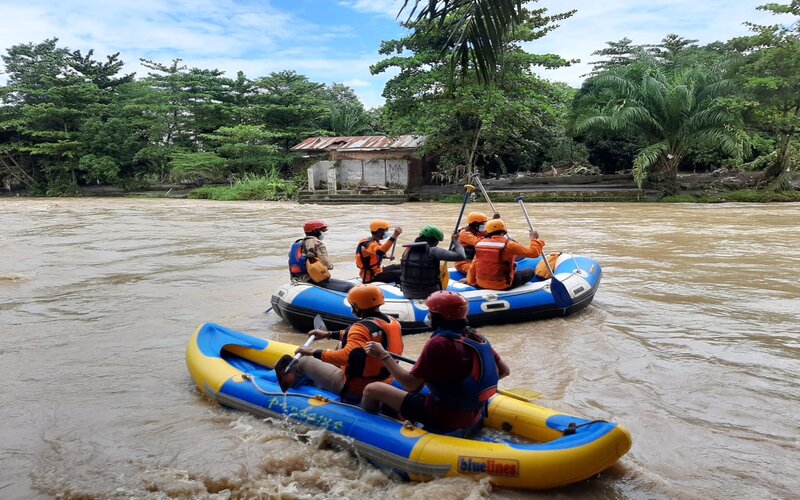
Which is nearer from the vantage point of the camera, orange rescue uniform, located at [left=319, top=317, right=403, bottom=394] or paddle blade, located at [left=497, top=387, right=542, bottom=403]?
orange rescue uniform, located at [left=319, top=317, right=403, bottom=394]

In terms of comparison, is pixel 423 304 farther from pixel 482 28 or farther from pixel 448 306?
pixel 482 28

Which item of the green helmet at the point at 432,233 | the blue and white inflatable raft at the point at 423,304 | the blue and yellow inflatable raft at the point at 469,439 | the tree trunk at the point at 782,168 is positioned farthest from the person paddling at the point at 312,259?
the tree trunk at the point at 782,168

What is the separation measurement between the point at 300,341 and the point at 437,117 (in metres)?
15.4

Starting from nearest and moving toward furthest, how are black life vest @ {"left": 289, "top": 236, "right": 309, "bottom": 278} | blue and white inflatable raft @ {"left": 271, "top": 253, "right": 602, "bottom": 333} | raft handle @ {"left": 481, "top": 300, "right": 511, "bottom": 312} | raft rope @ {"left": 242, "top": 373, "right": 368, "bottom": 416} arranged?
raft rope @ {"left": 242, "top": 373, "right": 368, "bottom": 416} < blue and white inflatable raft @ {"left": 271, "top": 253, "right": 602, "bottom": 333} < raft handle @ {"left": 481, "top": 300, "right": 511, "bottom": 312} < black life vest @ {"left": 289, "top": 236, "right": 309, "bottom": 278}

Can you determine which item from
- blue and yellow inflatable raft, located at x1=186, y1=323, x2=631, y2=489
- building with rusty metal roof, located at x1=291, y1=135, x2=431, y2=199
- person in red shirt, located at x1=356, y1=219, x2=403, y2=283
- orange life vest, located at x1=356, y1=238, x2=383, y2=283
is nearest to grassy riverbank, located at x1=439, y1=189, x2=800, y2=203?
building with rusty metal roof, located at x1=291, y1=135, x2=431, y2=199

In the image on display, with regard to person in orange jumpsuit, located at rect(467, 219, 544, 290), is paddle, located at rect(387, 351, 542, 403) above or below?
below

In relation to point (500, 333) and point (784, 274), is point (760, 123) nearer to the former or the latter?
point (784, 274)

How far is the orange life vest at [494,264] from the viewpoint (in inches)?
243

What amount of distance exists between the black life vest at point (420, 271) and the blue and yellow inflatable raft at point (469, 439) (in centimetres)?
206

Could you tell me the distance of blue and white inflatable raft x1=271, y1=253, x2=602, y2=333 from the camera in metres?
5.84

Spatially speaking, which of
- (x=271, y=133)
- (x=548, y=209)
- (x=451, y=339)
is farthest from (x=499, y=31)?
(x=271, y=133)

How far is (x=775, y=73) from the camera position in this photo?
1705cm

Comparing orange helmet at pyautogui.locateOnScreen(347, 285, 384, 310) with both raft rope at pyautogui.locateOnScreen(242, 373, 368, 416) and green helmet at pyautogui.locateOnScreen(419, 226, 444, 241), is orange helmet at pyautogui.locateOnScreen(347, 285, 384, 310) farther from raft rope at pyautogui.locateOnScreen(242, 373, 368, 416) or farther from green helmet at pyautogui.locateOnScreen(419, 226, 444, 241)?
green helmet at pyautogui.locateOnScreen(419, 226, 444, 241)

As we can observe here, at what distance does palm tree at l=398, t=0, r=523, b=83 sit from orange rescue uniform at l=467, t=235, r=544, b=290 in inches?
127
